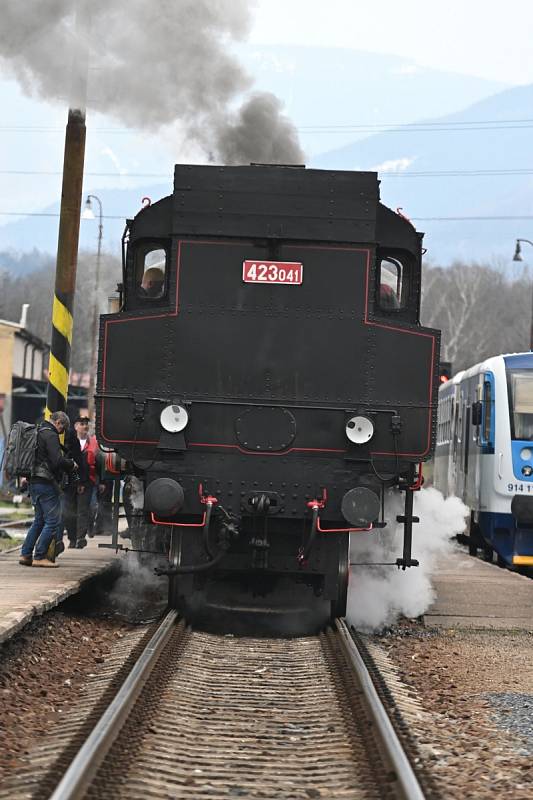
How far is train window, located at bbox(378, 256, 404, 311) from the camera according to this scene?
10625 millimetres

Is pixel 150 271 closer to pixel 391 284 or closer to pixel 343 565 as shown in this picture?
pixel 391 284

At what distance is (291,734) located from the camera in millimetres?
6809

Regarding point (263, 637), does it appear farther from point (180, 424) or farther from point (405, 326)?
point (405, 326)

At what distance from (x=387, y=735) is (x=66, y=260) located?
862 cm

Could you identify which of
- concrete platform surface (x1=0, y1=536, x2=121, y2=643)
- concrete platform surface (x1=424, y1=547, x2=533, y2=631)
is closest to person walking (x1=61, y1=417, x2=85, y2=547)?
concrete platform surface (x1=0, y1=536, x2=121, y2=643)

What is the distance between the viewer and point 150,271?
10711mm

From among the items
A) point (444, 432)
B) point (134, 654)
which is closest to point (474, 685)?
point (134, 654)

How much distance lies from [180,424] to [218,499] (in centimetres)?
69

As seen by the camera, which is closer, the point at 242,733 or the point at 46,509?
the point at 242,733

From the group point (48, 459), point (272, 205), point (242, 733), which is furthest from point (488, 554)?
point (242, 733)

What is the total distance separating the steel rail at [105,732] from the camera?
16.9 feet

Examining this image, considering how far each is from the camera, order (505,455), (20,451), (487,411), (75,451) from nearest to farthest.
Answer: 1. (20,451)
2. (75,451)
3. (505,455)
4. (487,411)

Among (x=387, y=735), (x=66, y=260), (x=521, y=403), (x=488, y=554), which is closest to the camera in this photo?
(x=387, y=735)

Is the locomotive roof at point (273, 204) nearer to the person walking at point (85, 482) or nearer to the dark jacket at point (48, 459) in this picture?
the dark jacket at point (48, 459)
